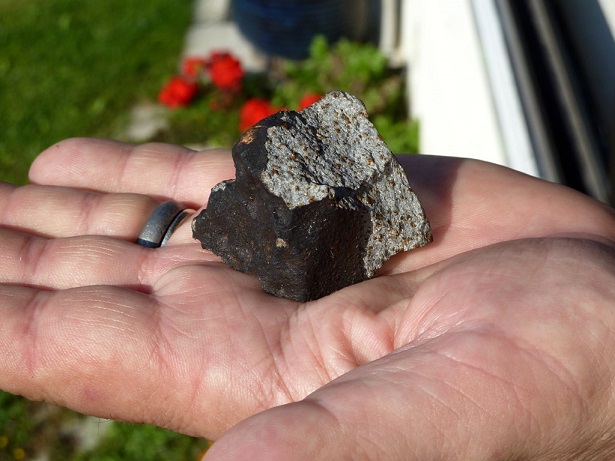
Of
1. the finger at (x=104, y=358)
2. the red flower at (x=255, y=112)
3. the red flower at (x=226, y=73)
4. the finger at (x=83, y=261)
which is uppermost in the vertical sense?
the red flower at (x=226, y=73)

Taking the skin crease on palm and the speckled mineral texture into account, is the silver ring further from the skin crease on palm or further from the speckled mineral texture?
the speckled mineral texture

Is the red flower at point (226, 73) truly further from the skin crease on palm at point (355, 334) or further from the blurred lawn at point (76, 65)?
the skin crease on palm at point (355, 334)

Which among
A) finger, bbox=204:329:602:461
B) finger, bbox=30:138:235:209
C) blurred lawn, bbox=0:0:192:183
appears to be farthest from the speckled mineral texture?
blurred lawn, bbox=0:0:192:183

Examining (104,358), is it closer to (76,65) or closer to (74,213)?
(74,213)

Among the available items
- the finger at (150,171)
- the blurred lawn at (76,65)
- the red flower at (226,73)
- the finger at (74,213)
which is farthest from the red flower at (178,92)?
the finger at (74,213)

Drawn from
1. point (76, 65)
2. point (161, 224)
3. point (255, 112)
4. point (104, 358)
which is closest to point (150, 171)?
point (161, 224)

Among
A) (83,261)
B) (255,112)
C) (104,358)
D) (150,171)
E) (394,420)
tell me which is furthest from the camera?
(255,112)
